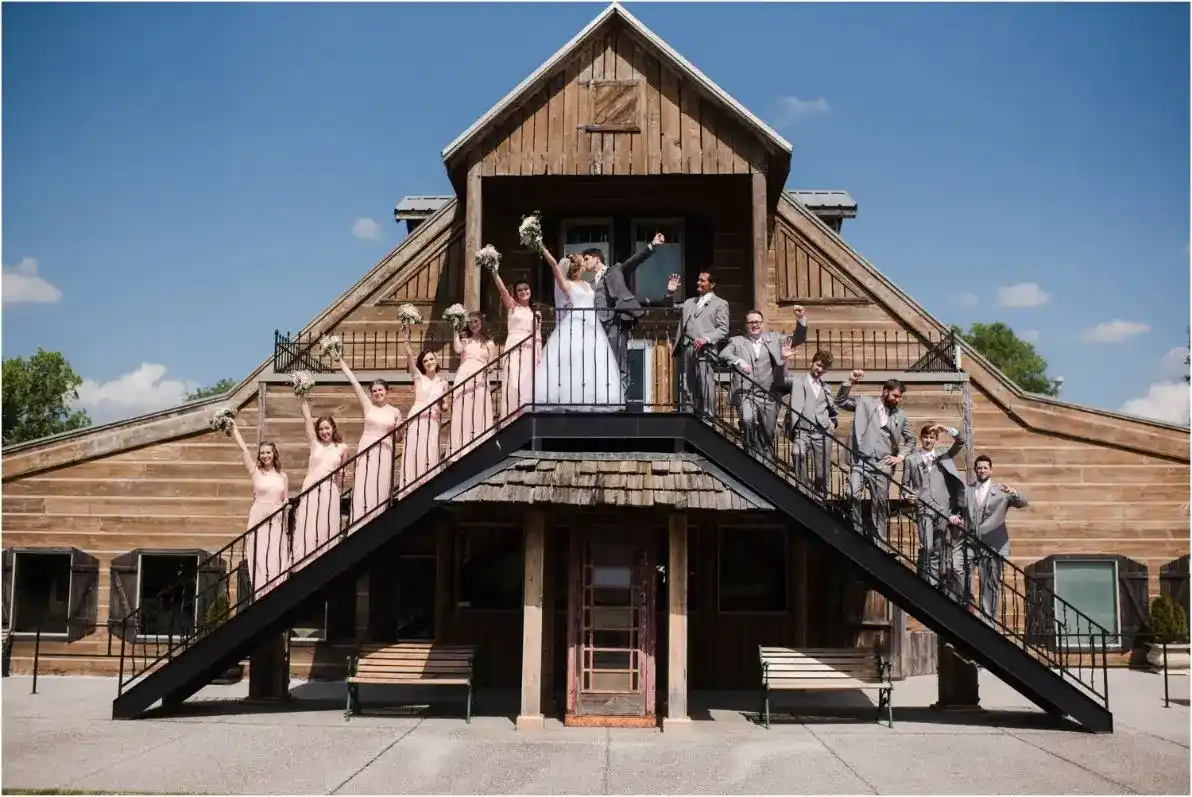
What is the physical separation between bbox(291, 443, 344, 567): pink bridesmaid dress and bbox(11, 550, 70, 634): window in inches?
265

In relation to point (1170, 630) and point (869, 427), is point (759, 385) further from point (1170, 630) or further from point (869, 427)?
point (1170, 630)

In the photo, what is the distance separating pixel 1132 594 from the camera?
1669 centimetres

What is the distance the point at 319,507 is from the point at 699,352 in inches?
180

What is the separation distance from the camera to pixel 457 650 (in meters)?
12.3

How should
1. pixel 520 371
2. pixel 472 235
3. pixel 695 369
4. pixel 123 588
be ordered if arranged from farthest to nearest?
pixel 123 588 < pixel 472 235 < pixel 520 371 < pixel 695 369

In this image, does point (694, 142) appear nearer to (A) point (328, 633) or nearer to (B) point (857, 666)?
(B) point (857, 666)

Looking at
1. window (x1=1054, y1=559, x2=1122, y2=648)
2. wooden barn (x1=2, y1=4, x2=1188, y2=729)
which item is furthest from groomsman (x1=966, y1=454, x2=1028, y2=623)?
window (x1=1054, y1=559, x2=1122, y2=648)

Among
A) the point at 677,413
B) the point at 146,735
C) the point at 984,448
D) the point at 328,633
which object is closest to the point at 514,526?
the point at 328,633

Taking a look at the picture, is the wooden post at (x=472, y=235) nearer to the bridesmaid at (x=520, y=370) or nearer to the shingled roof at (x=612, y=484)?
the bridesmaid at (x=520, y=370)

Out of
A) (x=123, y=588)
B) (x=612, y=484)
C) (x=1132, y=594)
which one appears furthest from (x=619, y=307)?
(x=1132, y=594)

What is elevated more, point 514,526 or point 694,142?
point 694,142

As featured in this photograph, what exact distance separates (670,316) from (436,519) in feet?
20.1

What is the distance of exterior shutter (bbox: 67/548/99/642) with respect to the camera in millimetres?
16656

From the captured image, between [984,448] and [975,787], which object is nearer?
[975,787]
